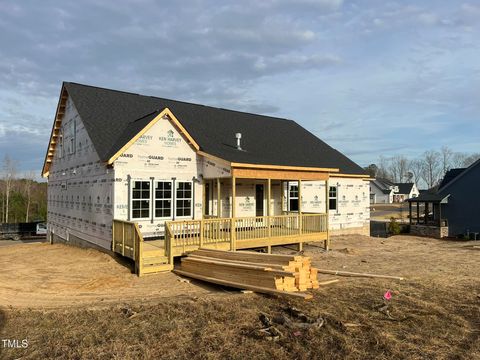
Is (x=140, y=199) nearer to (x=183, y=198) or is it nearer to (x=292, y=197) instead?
(x=183, y=198)

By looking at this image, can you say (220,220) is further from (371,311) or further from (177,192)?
(371,311)

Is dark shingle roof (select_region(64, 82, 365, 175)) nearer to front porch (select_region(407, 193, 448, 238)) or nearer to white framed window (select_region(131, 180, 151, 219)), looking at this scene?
white framed window (select_region(131, 180, 151, 219))

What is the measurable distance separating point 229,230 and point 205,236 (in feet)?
3.71

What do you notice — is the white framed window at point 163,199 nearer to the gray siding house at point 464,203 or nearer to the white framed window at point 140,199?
the white framed window at point 140,199

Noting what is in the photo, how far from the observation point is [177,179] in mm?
16328

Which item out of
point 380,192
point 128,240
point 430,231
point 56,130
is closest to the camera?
point 128,240

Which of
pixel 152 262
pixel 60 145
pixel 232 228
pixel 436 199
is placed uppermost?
pixel 60 145

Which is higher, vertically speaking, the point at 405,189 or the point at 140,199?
the point at 405,189

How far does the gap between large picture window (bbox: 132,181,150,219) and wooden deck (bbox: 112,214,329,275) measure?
1049mm

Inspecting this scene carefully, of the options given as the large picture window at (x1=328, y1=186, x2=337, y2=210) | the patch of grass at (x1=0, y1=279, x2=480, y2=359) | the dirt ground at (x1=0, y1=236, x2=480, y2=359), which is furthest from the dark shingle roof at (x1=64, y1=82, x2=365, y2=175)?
the patch of grass at (x1=0, y1=279, x2=480, y2=359)

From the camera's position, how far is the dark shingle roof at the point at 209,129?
54.2 feet

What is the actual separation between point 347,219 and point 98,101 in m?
15.9

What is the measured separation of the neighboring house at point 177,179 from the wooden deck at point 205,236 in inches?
1.8

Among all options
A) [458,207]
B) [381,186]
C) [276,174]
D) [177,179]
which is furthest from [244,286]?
[381,186]
